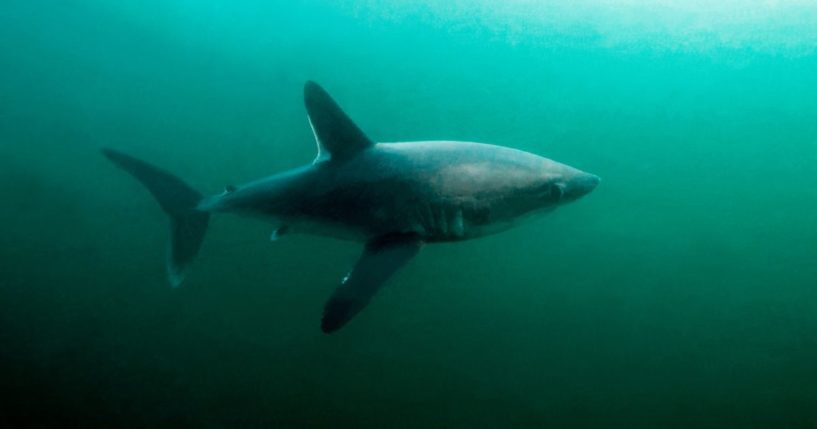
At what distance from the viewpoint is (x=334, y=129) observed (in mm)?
3379

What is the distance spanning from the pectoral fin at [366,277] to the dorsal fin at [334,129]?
0.83 meters

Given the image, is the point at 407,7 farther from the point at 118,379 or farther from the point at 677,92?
the point at 118,379

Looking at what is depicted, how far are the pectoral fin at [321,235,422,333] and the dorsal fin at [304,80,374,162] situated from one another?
83cm

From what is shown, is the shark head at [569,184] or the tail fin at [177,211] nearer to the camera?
the shark head at [569,184]

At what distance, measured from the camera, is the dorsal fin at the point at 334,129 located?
10.9 ft

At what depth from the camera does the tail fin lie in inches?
186

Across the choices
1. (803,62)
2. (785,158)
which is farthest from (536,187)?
(803,62)

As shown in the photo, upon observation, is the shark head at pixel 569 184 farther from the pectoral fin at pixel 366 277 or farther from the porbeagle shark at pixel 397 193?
the pectoral fin at pixel 366 277

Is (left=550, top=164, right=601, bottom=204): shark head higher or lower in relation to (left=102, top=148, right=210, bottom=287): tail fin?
higher

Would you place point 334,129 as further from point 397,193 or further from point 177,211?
point 177,211

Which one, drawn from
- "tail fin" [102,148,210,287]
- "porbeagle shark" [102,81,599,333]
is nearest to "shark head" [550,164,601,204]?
"porbeagle shark" [102,81,599,333]

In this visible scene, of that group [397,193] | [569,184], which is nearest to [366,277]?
[397,193]

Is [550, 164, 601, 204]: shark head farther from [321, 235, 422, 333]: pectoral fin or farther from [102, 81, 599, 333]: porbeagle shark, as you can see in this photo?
[321, 235, 422, 333]: pectoral fin

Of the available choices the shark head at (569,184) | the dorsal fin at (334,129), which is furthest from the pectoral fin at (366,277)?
the shark head at (569,184)
